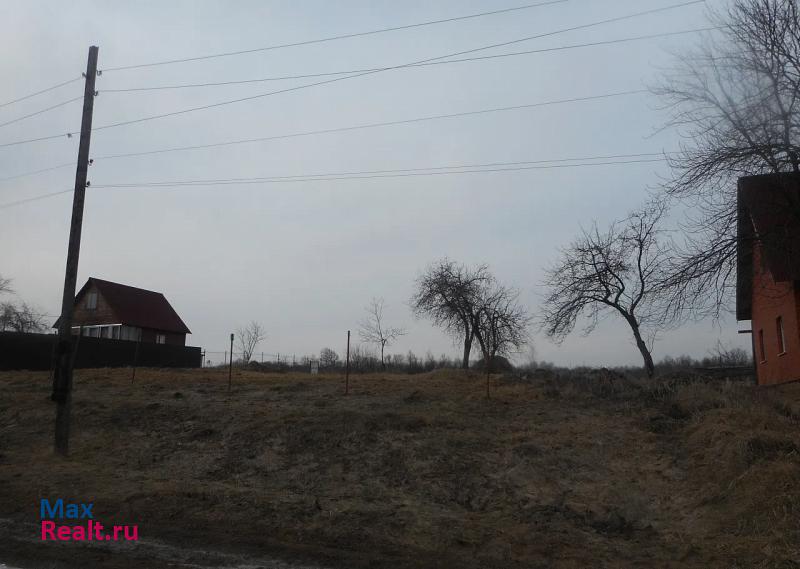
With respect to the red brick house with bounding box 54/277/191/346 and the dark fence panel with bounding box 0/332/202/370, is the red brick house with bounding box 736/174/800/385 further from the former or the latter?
the red brick house with bounding box 54/277/191/346

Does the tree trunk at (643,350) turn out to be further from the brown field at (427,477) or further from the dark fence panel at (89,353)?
the dark fence panel at (89,353)

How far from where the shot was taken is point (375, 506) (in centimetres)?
954

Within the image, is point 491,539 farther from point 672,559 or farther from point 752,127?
point 752,127

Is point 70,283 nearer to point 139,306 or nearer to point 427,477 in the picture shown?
point 427,477

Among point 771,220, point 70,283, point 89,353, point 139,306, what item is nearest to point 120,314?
point 139,306

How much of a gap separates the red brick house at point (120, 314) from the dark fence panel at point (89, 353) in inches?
311

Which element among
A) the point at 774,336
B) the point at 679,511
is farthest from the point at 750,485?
the point at 774,336

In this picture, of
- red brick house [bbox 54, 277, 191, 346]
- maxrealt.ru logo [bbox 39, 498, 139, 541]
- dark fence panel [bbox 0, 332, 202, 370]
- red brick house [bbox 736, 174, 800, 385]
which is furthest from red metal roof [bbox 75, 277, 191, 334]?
red brick house [bbox 736, 174, 800, 385]

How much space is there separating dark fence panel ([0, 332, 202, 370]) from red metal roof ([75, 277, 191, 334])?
34.0 feet

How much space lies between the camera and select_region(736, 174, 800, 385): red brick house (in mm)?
13273

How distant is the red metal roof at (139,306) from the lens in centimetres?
4747

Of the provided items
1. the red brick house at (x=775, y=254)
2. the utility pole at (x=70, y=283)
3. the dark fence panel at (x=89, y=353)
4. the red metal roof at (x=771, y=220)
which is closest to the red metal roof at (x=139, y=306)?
the dark fence panel at (x=89, y=353)

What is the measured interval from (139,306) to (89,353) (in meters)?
16.7

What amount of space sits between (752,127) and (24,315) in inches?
2923
